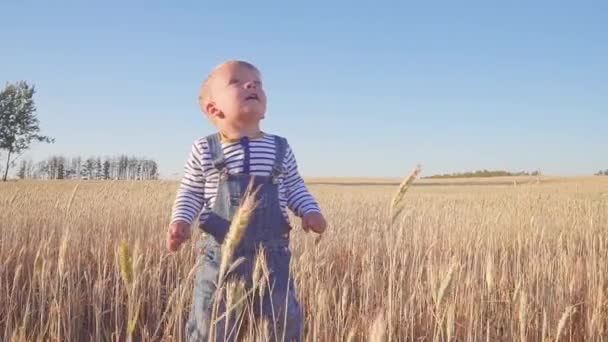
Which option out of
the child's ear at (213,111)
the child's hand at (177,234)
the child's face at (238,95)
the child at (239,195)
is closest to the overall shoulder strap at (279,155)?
the child at (239,195)

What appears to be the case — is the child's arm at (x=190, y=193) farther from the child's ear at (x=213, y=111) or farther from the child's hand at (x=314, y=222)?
the child's hand at (x=314, y=222)

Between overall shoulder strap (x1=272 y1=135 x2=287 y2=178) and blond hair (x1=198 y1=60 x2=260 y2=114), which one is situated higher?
blond hair (x1=198 y1=60 x2=260 y2=114)

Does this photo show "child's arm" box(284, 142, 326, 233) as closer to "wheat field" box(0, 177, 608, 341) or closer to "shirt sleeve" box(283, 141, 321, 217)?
"shirt sleeve" box(283, 141, 321, 217)

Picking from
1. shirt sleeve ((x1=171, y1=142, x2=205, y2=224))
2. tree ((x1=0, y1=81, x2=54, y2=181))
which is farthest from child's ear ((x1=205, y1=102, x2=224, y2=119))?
tree ((x1=0, y1=81, x2=54, y2=181))

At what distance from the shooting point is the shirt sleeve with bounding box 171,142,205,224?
2064 mm

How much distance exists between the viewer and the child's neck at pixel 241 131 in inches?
82.7

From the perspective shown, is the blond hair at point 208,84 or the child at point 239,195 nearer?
the child at point 239,195

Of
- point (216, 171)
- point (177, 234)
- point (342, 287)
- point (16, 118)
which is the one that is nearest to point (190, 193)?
point (216, 171)

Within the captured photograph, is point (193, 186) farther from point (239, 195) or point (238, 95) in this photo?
point (238, 95)

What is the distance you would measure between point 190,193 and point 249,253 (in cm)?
34

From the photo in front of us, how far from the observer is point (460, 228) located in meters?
5.30

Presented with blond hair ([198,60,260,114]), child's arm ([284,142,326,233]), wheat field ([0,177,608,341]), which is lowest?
wheat field ([0,177,608,341])

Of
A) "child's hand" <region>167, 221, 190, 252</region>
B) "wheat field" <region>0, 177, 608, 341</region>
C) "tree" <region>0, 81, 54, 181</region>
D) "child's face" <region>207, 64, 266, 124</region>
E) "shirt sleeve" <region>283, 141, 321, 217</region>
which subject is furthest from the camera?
"tree" <region>0, 81, 54, 181</region>

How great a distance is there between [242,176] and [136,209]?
15.7 ft
